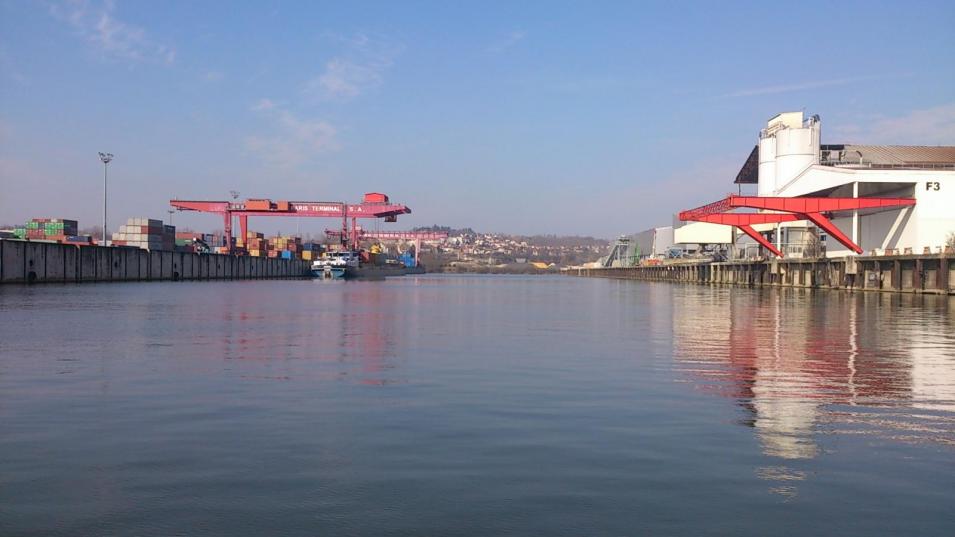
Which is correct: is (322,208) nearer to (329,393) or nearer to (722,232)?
(722,232)

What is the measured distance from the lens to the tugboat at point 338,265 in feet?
349

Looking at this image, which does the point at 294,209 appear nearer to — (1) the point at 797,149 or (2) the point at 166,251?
(2) the point at 166,251

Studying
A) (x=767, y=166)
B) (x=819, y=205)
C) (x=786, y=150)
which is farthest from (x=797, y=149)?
(x=819, y=205)

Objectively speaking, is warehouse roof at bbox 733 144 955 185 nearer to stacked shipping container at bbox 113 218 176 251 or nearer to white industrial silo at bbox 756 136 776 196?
white industrial silo at bbox 756 136 776 196

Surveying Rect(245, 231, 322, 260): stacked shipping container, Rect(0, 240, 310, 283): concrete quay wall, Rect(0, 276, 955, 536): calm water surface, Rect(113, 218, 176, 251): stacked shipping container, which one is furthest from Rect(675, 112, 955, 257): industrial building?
Rect(245, 231, 322, 260): stacked shipping container

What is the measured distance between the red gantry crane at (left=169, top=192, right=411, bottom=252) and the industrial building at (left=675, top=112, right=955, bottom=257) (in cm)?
4209

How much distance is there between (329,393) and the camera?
10.5 metres

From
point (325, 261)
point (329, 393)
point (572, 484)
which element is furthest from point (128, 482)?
point (325, 261)

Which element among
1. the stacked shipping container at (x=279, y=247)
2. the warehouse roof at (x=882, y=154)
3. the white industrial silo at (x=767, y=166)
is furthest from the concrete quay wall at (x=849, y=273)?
the stacked shipping container at (x=279, y=247)

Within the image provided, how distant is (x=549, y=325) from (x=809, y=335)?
6.59 metres

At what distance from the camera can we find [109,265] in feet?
228

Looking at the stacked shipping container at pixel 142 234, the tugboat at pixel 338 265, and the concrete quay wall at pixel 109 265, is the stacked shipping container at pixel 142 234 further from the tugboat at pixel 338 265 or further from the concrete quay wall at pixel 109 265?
the tugboat at pixel 338 265

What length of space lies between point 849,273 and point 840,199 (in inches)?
194

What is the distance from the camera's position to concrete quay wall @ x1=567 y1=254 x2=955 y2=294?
43750mm
